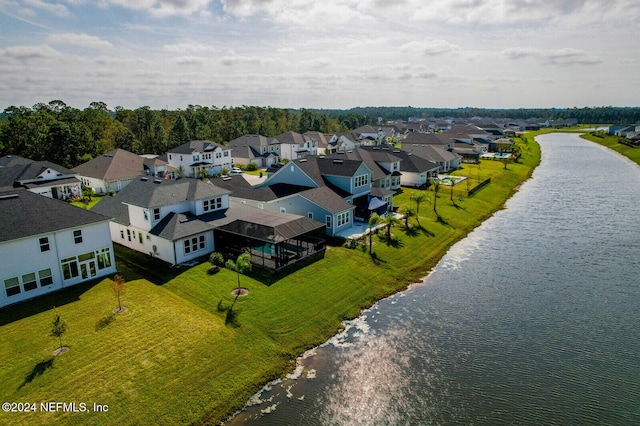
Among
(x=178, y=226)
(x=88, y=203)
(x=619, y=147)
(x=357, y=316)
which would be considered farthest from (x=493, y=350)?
(x=619, y=147)

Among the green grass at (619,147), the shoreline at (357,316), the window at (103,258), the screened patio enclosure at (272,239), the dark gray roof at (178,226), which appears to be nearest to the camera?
the shoreline at (357,316)

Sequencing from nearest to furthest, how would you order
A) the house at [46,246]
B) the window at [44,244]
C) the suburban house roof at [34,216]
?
the house at [46,246] → the suburban house roof at [34,216] → the window at [44,244]

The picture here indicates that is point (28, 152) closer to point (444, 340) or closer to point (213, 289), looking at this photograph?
point (213, 289)

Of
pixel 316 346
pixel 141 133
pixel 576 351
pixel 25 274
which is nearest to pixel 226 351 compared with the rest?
pixel 316 346

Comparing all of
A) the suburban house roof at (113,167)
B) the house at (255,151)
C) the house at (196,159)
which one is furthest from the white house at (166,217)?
the house at (255,151)

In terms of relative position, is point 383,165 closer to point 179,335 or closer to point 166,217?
point 166,217

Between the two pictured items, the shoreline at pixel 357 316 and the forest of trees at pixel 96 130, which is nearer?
the shoreline at pixel 357 316

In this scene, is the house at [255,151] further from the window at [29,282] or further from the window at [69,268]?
the window at [29,282]
